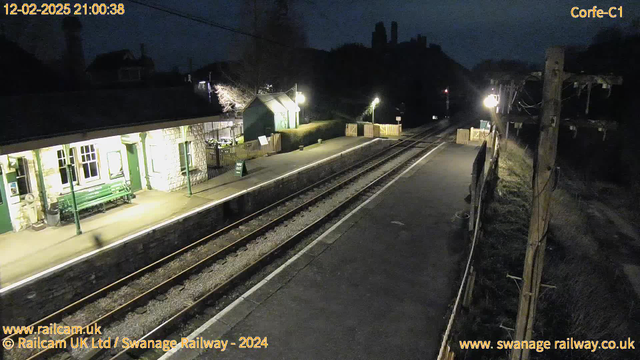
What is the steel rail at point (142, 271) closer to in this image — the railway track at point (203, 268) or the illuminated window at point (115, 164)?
the railway track at point (203, 268)

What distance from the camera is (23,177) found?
37.6ft

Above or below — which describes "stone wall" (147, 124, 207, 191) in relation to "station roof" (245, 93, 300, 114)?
below

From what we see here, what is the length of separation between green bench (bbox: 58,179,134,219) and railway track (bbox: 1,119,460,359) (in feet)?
12.1

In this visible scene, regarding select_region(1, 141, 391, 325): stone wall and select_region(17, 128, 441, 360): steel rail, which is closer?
select_region(17, 128, 441, 360): steel rail

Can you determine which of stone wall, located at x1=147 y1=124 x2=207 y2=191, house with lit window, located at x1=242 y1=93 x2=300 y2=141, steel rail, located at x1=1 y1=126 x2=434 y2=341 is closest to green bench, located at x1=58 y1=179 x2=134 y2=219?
stone wall, located at x1=147 y1=124 x2=207 y2=191

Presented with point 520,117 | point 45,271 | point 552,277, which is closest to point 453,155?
point 552,277

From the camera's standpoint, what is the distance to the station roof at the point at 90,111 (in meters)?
11.0

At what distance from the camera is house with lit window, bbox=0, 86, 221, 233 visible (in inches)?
436

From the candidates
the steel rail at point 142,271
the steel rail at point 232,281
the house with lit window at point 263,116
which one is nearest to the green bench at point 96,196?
the steel rail at point 142,271

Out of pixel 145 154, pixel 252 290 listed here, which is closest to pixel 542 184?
pixel 252 290

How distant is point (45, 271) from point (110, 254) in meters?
1.49

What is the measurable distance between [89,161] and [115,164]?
1.00 metres

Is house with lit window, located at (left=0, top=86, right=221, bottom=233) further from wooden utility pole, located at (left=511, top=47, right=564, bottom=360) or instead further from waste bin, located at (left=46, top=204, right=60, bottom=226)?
wooden utility pole, located at (left=511, top=47, right=564, bottom=360)

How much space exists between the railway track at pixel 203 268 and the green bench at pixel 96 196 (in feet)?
12.1
